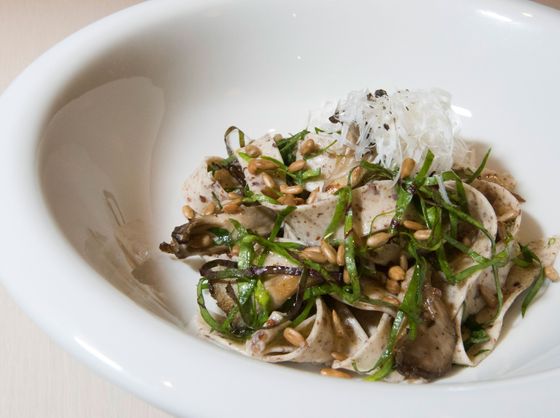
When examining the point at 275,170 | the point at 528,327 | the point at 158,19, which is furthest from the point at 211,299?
the point at 158,19

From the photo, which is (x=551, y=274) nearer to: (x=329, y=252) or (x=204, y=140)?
(x=329, y=252)

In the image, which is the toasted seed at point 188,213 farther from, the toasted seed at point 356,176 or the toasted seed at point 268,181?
the toasted seed at point 356,176

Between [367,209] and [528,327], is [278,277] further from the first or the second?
[528,327]

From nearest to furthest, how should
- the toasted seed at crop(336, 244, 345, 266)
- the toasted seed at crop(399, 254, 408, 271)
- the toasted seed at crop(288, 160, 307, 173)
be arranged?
the toasted seed at crop(336, 244, 345, 266)
the toasted seed at crop(399, 254, 408, 271)
the toasted seed at crop(288, 160, 307, 173)

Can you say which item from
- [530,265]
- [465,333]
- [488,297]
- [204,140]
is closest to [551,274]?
[530,265]

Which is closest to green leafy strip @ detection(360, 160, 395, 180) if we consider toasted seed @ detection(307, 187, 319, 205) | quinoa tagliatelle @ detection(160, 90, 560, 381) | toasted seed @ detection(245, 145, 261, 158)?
quinoa tagliatelle @ detection(160, 90, 560, 381)

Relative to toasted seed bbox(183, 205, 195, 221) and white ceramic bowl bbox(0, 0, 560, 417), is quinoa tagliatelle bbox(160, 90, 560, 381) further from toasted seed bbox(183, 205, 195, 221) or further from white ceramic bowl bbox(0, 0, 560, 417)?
white ceramic bowl bbox(0, 0, 560, 417)
